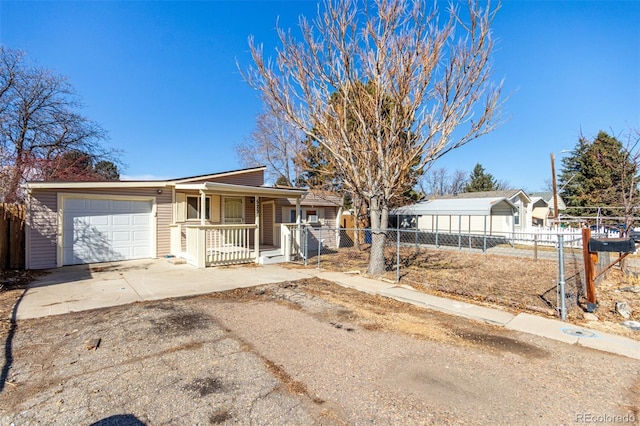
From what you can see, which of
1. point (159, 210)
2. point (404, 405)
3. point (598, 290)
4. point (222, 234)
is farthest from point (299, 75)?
point (598, 290)

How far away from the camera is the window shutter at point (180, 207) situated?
445 inches

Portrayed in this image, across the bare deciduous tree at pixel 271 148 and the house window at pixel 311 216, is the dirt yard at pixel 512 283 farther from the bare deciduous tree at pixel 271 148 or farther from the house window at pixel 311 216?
the bare deciduous tree at pixel 271 148

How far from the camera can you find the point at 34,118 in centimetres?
1673

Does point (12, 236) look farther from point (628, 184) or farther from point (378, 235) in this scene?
point (628, 184)

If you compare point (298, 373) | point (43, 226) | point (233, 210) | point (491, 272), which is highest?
point (233, 210)

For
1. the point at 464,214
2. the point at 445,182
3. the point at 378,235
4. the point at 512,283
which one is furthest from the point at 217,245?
the point at 445,182

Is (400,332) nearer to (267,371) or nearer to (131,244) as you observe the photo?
(267,371)

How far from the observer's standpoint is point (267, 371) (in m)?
3.16

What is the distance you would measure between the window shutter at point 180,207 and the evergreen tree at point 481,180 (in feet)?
118

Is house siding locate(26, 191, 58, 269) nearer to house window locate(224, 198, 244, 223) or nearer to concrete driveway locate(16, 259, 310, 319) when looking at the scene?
concrete driveway locate(16, 259, 310, 319)

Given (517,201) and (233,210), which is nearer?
(233,210)

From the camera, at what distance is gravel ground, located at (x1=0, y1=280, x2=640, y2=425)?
2.49m

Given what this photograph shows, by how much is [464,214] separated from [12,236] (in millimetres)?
19711

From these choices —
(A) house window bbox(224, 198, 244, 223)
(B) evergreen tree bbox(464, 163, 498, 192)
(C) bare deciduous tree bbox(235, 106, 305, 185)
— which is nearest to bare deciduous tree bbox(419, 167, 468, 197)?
(B) evergreen tree bbox(464, 163, 498, 192)
